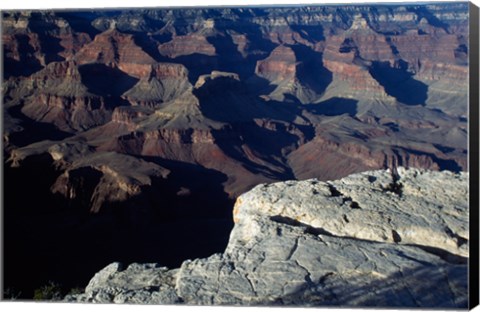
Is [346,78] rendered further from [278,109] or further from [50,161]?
[50,161]

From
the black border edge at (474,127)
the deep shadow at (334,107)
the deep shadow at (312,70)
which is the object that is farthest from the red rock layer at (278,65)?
the black border edge at (474,127)

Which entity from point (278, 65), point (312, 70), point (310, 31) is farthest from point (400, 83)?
point (310, 31)

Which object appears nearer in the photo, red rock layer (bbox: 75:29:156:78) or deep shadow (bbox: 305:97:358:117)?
deep shadow (bbox: 305:97:358:117)

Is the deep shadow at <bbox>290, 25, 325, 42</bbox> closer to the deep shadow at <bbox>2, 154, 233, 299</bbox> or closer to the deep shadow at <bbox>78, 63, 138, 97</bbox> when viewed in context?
the deep shadow at <bbox>78, 63, 138, 97</bbox>

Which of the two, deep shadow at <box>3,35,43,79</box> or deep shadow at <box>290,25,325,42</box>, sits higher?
deep shadow at <box>3,35,43,79</box>

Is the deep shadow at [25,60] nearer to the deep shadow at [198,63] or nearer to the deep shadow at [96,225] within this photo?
the deep shadow at [198,63]

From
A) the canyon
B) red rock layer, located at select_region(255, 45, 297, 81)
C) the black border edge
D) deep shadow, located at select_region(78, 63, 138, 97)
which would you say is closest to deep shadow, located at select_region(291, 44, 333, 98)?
the canyon

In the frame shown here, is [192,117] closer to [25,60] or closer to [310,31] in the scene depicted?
[25,60]
